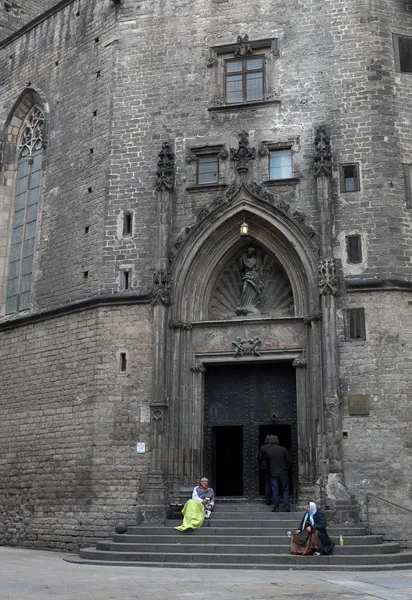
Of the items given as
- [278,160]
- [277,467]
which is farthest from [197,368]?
[278,160]

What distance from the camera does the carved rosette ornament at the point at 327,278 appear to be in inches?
636

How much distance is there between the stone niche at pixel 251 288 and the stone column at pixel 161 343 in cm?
150

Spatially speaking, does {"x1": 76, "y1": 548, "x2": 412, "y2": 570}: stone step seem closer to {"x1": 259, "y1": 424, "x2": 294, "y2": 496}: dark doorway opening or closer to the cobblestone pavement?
the cobblestone pavement

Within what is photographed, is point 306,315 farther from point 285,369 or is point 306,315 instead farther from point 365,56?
point 365,56

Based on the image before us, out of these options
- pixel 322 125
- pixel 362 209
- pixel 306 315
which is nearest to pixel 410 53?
pixel 322 125

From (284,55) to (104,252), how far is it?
22.1ft

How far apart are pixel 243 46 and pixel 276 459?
409 inches

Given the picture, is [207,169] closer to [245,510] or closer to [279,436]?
[279,436]

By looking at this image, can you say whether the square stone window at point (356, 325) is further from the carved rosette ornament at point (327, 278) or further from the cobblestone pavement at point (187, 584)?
the cobblestone pavement at point (187, 584)

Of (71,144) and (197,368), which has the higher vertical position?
(71,144)

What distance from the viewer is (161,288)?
56.4 ft

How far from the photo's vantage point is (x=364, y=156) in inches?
674

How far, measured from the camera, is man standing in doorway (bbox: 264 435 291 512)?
15375 millimetres

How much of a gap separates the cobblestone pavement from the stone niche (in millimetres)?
6944
